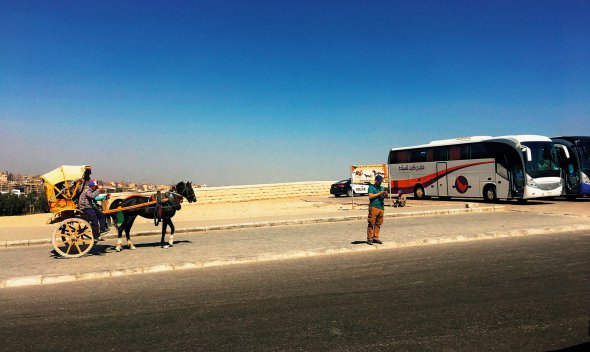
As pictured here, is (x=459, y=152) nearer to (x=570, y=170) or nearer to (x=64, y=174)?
(x=570, y=170)

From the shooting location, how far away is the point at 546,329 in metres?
4.11

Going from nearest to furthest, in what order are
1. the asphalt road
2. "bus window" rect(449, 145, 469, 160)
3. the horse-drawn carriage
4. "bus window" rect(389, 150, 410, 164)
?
the asphalt road
the horse-drawn carriage
"bus window" rect(449, 145, 469, 160)
"bus window" rect(389, 150, 410, 164)

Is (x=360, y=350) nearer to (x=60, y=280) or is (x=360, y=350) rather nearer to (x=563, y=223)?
(x=60, y=280)

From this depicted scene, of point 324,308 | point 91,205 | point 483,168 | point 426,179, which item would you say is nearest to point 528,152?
point 483,168

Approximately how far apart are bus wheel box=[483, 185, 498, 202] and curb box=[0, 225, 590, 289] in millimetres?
11048

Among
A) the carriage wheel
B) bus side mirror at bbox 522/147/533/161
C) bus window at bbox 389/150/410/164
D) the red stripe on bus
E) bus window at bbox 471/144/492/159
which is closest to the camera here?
the carriage wheel

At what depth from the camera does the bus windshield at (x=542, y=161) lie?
21453 millimetres

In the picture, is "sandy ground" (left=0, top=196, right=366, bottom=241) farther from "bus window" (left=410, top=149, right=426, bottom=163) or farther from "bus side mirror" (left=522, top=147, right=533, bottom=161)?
"bus side mirror" (left=522, top=147, right=533, bottom=161)

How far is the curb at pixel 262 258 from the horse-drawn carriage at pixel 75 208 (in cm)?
221

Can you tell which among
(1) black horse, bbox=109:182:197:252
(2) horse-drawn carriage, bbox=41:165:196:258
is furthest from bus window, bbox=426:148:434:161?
(1) black horse, bbox=109:182:197:252

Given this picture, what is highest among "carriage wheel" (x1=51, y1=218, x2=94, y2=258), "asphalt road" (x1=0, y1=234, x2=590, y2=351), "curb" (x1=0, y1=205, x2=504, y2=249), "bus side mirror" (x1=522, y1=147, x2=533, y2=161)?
"bus side mirror" (x1=522, y1=147, x2=533, y2=161)

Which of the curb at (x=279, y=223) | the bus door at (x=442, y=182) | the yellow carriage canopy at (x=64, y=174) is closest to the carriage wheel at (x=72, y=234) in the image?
the yellow carriage canopy at (x=64, y=174)

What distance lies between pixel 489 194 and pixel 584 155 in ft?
23.9

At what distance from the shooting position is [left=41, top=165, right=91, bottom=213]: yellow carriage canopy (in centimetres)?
979
